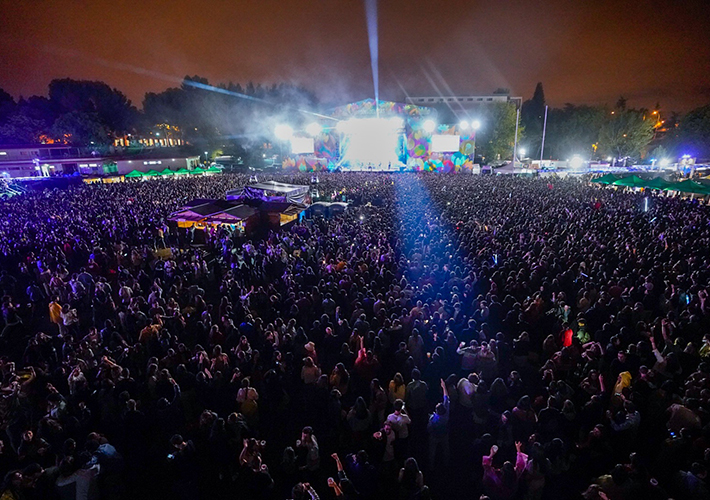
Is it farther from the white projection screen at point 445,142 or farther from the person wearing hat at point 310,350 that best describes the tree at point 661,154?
the person wearing hat at point 310,350

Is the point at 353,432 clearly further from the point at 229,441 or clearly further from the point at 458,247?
the point at 458,247

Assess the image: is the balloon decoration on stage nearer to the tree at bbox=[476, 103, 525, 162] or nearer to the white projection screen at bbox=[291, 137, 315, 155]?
the white projection screen at bbox=[291, 137, 315, 155]

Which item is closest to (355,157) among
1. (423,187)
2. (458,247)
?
(423,187)

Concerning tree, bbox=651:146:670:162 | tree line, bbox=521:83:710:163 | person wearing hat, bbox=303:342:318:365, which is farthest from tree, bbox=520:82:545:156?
person wearing hat, bbox=303:342:318:365

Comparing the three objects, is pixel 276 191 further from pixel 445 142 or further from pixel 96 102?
pixel 96 102

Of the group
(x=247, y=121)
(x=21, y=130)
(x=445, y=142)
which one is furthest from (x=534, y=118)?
(x=21, y=130)

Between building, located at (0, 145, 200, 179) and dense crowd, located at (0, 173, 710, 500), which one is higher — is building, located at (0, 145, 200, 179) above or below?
above
